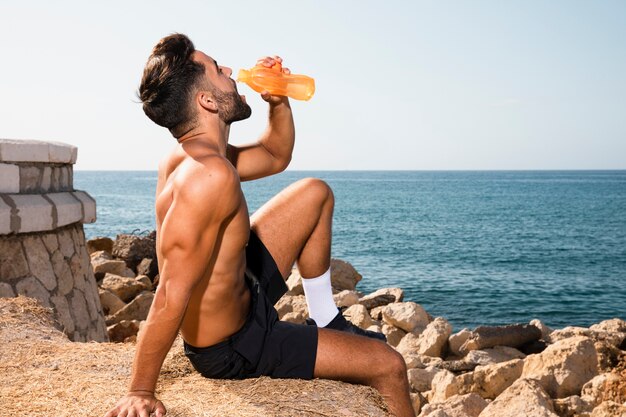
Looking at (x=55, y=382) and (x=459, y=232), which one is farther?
(x=459, y=232)

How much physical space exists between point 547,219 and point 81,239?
48754 mm

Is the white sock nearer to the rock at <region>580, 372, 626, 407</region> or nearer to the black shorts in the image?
the black shorts

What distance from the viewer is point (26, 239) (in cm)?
545

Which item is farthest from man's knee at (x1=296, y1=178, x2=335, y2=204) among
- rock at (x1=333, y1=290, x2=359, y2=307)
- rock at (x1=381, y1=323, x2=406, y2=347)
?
rock at (x1=333, y1=290, x2=359, y2=307)

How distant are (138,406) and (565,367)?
5.08 m

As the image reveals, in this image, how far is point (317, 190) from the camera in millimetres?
3533

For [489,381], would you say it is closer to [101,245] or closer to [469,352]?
[469,352]

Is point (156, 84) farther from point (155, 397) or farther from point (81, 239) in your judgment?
point (81, 239)

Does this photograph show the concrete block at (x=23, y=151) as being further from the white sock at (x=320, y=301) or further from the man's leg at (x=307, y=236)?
the white sock at (x=320, y=301)

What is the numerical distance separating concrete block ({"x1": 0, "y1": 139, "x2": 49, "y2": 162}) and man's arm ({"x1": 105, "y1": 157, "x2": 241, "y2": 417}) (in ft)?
10.3

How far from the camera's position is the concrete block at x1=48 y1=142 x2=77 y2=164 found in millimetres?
5668

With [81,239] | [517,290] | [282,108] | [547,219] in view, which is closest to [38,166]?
[81,239]

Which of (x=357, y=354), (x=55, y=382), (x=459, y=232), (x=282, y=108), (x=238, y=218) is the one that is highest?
(x=282, y=108)

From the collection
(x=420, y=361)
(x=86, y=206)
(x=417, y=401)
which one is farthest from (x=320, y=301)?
(x=420, y=361)
